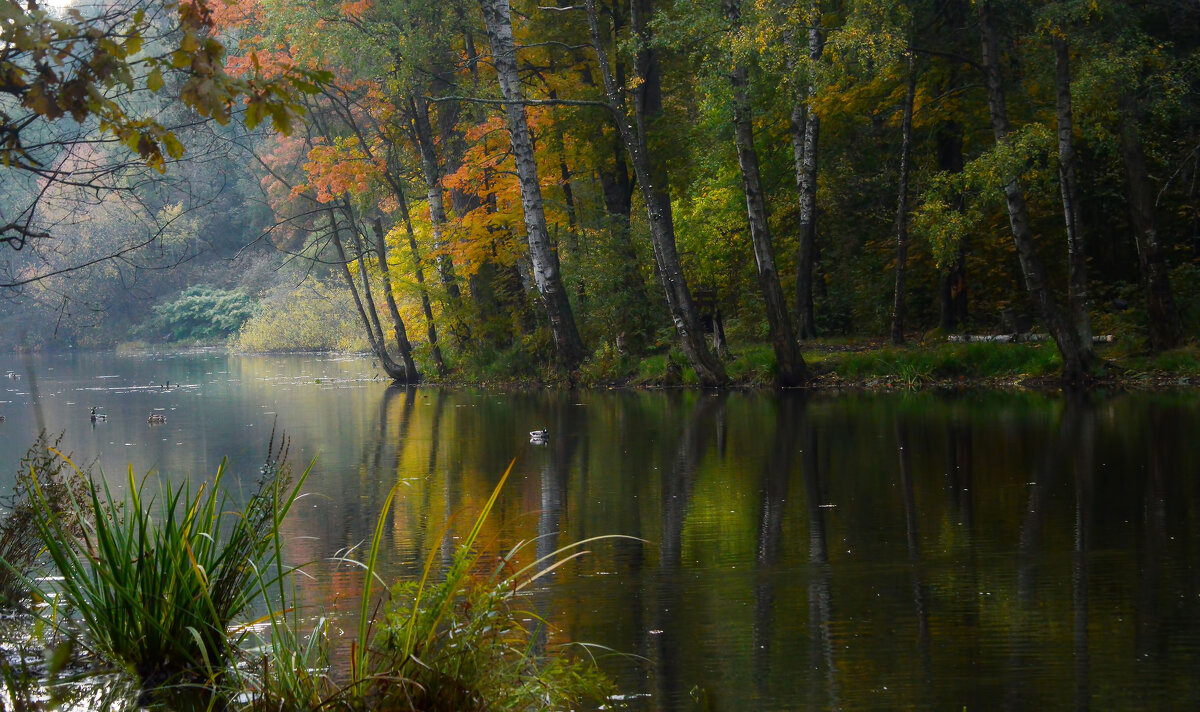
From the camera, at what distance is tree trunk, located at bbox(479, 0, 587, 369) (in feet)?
70.9

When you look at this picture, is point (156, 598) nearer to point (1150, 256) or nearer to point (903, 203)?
point (1150, 256)

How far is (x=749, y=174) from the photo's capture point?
1988 cm

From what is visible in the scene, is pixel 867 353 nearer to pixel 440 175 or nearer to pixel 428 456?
pixel 428 456

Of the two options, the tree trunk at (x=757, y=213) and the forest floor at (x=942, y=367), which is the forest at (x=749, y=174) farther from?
the forest floor at (x=942, y=367)

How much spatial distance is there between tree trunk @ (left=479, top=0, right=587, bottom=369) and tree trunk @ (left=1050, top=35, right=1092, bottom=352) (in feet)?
27.8

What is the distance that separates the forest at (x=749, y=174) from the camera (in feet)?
58.1

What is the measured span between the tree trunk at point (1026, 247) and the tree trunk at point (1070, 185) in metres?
0.29

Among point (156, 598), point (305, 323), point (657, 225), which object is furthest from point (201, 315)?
point (156, 598)

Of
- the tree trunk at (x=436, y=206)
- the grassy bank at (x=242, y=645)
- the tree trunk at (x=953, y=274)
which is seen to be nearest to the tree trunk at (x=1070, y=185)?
the tree trunk at (x=953, y=274)

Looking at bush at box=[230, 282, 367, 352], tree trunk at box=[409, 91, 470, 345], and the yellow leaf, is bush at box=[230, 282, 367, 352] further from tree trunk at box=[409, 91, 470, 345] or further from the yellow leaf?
the yellow leaf

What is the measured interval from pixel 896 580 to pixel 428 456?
801 cm

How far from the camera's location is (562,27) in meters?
25.9

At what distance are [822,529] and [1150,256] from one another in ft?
41.3

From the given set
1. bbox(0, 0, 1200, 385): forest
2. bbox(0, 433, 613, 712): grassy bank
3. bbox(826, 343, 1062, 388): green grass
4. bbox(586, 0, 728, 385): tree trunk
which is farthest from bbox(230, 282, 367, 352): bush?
bbox(0, 433, 613, 712): grassy bank
